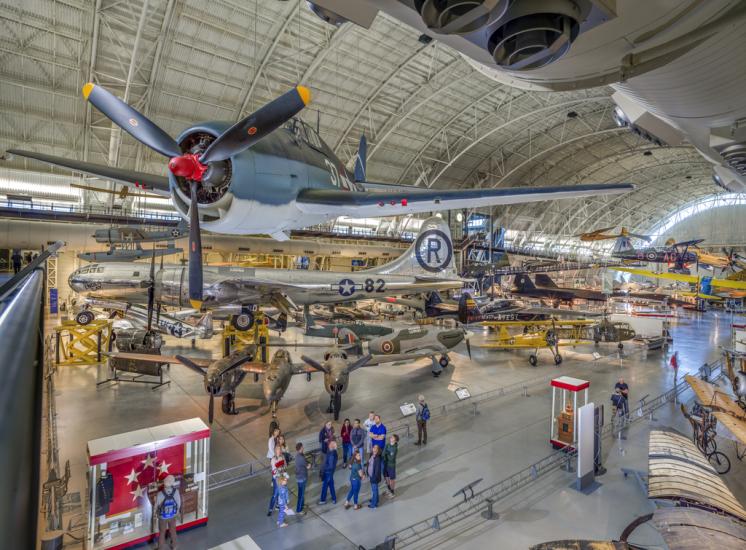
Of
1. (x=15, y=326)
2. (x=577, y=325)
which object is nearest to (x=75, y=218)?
(x=15, y=326)

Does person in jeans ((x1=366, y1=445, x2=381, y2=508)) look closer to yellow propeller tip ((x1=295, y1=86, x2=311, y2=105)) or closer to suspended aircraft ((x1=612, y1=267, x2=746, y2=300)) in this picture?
yellow propeller tip ((x1=295, y1=86, x2=311, y2=105))

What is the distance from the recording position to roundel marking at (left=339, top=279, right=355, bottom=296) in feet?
45.6

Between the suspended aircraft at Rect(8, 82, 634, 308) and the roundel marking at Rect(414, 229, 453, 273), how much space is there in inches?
380

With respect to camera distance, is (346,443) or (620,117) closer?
(620,117)

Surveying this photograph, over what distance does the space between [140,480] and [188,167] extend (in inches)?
174

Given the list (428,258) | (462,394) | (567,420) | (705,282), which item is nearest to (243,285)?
(428,258)

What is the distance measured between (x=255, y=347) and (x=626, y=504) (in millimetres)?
8826

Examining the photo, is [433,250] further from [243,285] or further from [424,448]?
[424,448]

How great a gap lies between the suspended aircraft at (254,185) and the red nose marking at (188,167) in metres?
0.01

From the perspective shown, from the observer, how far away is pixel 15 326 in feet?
3.74

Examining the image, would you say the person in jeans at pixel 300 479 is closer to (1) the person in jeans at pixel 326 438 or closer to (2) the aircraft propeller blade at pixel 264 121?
(1) the person in jeans at pixel 326 438

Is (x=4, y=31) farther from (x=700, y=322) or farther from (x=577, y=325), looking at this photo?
(x=700, y=322)

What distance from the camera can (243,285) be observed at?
12.6m

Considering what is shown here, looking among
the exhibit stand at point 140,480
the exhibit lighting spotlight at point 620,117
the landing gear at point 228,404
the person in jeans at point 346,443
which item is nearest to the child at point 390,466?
the person in jeans at point 346,443
